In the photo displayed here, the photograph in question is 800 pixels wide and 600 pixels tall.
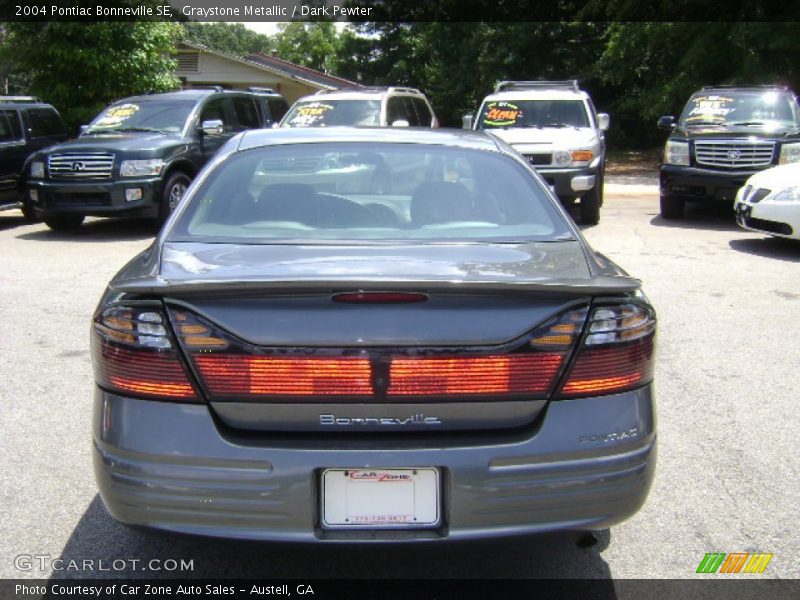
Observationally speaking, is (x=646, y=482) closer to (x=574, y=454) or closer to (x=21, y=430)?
(x=574, y=454)

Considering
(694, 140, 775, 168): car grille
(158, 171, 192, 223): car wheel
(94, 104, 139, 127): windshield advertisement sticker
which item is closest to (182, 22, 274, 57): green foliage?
(94, 104, 139, 127): windshield advertisement sticker

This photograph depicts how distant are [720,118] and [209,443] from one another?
12.2m

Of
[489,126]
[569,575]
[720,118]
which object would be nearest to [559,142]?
[489,126]

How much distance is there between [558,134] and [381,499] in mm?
10651

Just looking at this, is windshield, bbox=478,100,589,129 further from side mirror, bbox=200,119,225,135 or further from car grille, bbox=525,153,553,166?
side mirror, bbox=200,119,225,135

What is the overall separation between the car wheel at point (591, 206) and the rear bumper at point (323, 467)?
9949 mm

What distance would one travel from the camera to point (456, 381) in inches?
109

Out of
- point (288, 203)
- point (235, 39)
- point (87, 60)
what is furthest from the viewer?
point (235, 39)

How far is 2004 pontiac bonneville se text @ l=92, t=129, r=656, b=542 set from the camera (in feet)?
8.99

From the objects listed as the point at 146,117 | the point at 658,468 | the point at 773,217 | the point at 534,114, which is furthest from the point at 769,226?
the point at 146,117

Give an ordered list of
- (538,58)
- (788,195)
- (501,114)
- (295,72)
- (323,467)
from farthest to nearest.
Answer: (295,72), (538,58), (501,114), (788,195), (323,467)

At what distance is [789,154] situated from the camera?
1250 cm
